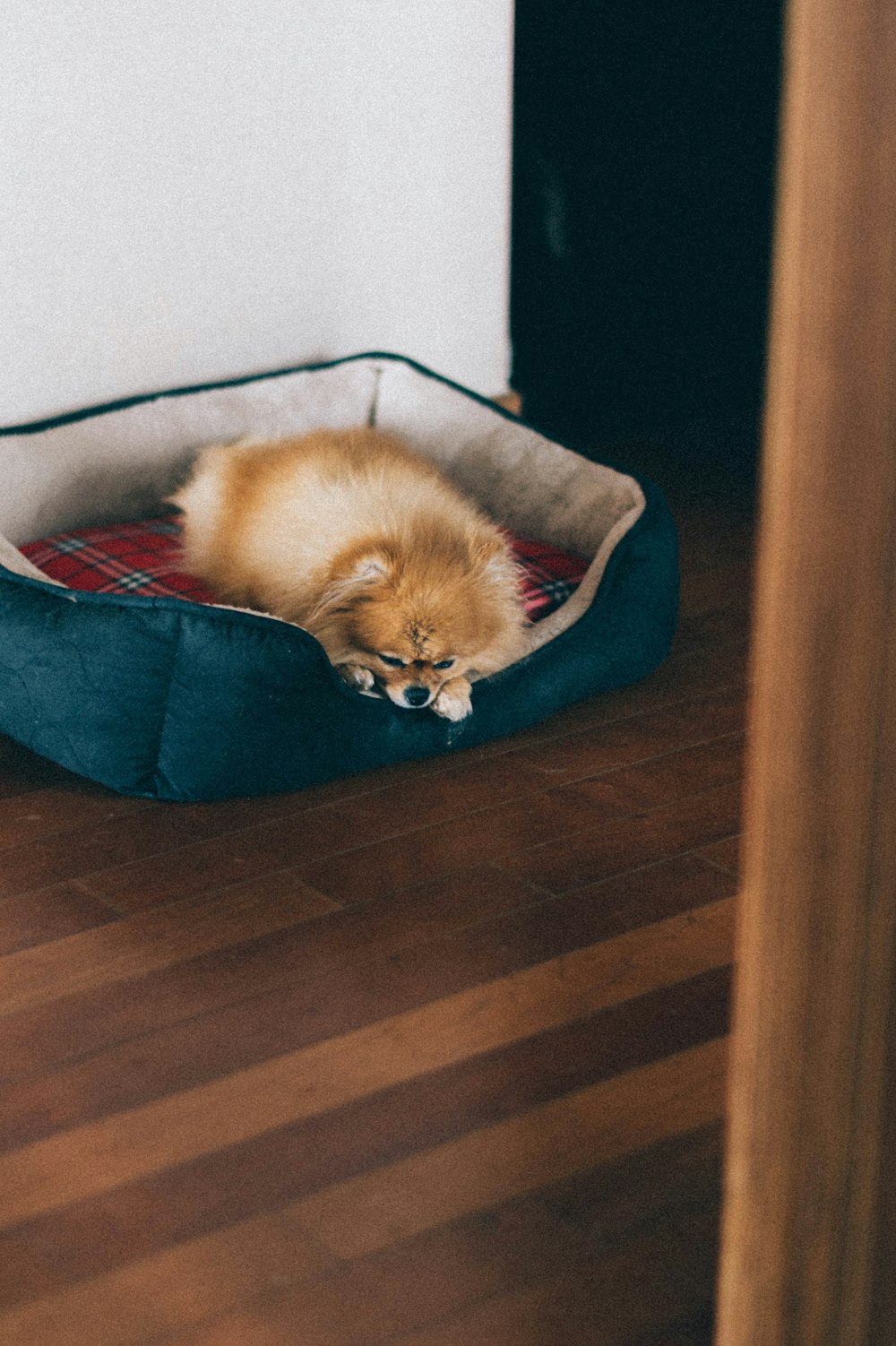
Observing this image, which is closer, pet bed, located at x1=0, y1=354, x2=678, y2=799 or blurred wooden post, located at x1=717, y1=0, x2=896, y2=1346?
blurred wooden post, located at x1=717, y1=0, x2=896, y2=1346

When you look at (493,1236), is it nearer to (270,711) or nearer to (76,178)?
(270,711)

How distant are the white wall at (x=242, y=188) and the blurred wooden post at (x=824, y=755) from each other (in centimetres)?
275

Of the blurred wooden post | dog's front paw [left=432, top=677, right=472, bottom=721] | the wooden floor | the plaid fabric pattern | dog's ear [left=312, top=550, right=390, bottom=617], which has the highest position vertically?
the blurred wooden post

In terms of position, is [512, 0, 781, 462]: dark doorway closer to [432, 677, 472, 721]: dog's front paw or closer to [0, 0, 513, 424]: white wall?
[0, 0, 513, 424]: white wall

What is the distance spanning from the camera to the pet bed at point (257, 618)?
2254mm

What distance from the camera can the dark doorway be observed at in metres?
4.11

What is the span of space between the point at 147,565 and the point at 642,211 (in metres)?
2.23

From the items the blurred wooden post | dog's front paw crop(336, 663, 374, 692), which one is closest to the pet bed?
dog's front paw crop(336, 663, 374, 692)

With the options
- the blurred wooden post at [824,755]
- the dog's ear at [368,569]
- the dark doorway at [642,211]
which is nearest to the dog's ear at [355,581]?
the dog's ear at [368,569]

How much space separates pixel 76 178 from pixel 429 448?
0.99 metres

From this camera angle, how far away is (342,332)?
366cm

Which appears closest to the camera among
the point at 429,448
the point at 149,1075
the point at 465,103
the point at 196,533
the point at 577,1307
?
Answer: the point at 577,1307

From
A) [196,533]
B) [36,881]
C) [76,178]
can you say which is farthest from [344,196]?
[36,881]

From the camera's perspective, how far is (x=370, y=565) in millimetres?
2404
